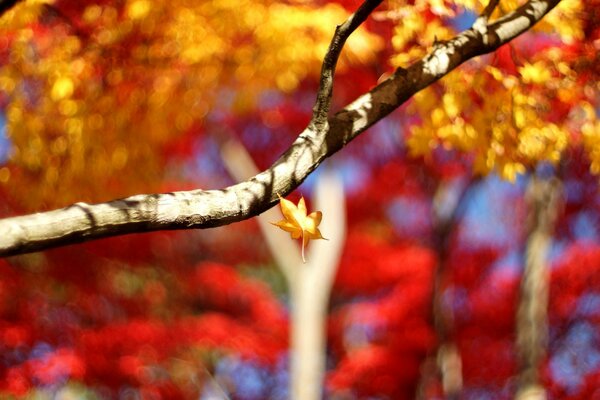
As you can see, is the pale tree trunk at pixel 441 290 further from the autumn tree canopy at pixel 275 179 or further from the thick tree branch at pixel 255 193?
the thick tree branch at pixel 255 193

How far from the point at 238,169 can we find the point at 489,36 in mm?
5649

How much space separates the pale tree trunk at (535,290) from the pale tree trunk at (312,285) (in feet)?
6.80

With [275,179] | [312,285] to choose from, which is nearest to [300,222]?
[275,179]

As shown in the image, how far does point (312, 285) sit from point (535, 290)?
228 cm

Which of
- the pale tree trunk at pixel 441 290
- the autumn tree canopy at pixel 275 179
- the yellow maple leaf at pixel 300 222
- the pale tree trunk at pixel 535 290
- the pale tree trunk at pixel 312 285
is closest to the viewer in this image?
the yellow maple leaf at pixel 300 222

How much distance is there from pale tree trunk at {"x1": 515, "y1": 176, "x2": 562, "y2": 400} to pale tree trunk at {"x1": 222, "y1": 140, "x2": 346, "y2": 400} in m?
2.07

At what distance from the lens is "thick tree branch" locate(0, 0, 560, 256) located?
2.06m

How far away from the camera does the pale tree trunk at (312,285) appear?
724 cm

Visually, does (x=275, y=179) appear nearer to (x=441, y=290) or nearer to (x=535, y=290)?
(x=535, y=290)

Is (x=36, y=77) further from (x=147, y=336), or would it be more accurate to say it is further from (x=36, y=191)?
(x=147, y=336)

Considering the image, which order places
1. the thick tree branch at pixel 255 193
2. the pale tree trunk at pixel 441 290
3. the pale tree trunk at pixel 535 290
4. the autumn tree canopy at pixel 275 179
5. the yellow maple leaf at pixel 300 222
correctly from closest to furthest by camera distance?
the thick tree branch at pixel 255 193, the yellow maple leaf at pixel 300 222, the autumn tree canopy at pixel 275 179, the pale tree trunk at pixel 535 290, the pale tree trunk at pixel 441 290

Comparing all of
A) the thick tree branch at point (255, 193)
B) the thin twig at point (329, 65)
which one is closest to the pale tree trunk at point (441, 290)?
the thick tree branch at point (255, 193)

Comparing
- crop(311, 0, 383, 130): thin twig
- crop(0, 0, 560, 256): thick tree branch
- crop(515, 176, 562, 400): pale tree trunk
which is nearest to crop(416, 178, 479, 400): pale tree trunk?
crop(515, 176, 562, 400): pale tree trunk

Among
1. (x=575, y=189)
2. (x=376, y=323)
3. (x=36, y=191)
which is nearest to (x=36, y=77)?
(x=36, y=191)
